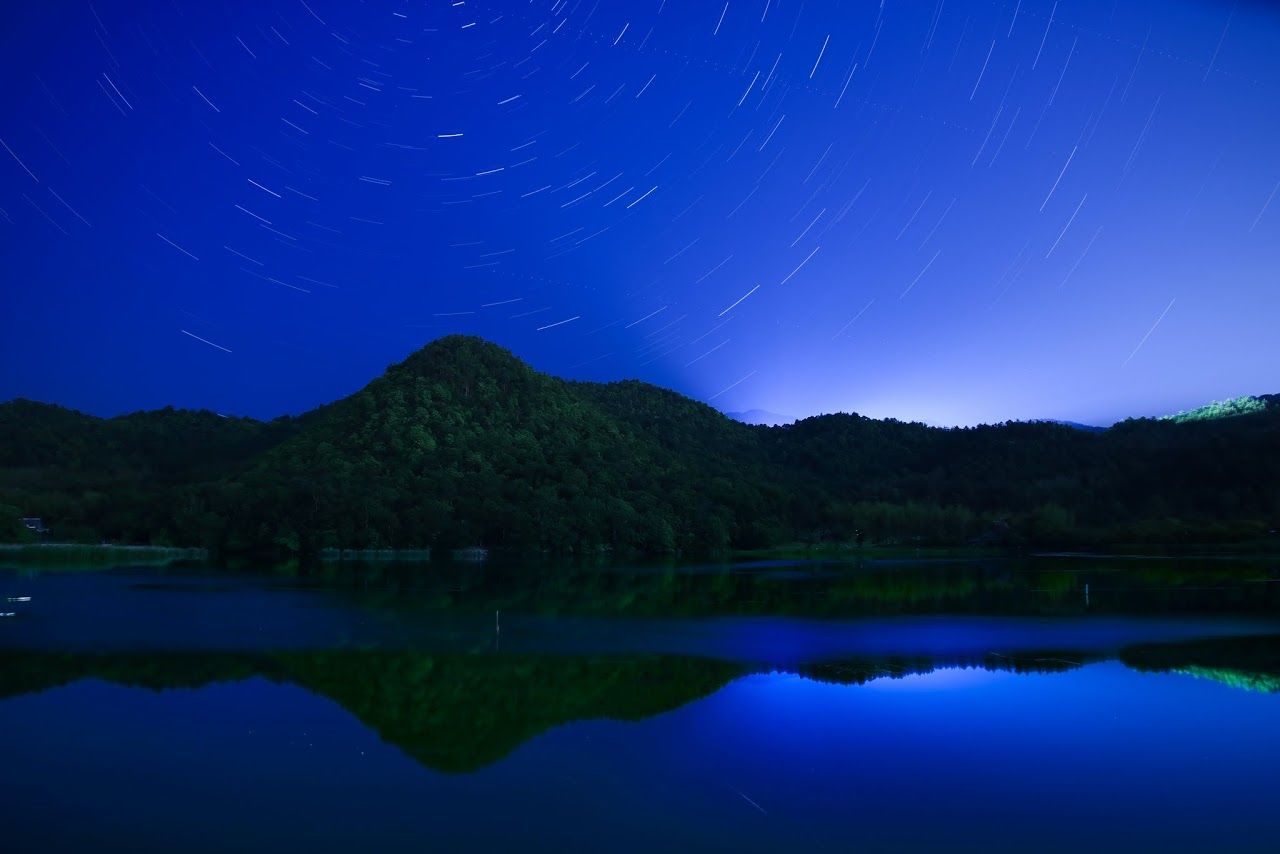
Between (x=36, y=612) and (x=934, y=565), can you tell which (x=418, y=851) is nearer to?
(x=36, y=612)

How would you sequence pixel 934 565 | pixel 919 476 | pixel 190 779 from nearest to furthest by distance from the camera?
pixel 190 779
pixel 934 565
pixel 919 476

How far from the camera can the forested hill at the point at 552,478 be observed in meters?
75.9

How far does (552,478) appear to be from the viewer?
9175 centimetres

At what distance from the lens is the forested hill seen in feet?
249

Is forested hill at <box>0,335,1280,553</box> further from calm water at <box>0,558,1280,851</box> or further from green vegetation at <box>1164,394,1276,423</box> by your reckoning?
calm water at <box>0,558,1280,851</box>

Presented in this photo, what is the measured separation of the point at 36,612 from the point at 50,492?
2341 inches

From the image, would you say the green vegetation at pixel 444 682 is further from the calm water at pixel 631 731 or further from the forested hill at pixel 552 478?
the forested hill at pixel 552 478

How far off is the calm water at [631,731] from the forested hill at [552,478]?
47.5 meters

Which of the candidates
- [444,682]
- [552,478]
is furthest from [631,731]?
[552,478]

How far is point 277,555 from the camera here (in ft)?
239

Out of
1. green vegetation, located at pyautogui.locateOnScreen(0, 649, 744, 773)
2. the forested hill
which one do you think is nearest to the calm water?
green vegetation, located at pyautogui.locateOnScreen(0, 649, 744, 773)

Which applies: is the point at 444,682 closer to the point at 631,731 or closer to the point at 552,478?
the point at 631,731

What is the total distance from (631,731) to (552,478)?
3055 inches

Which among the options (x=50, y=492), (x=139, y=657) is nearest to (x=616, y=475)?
(x=50, y=492)
